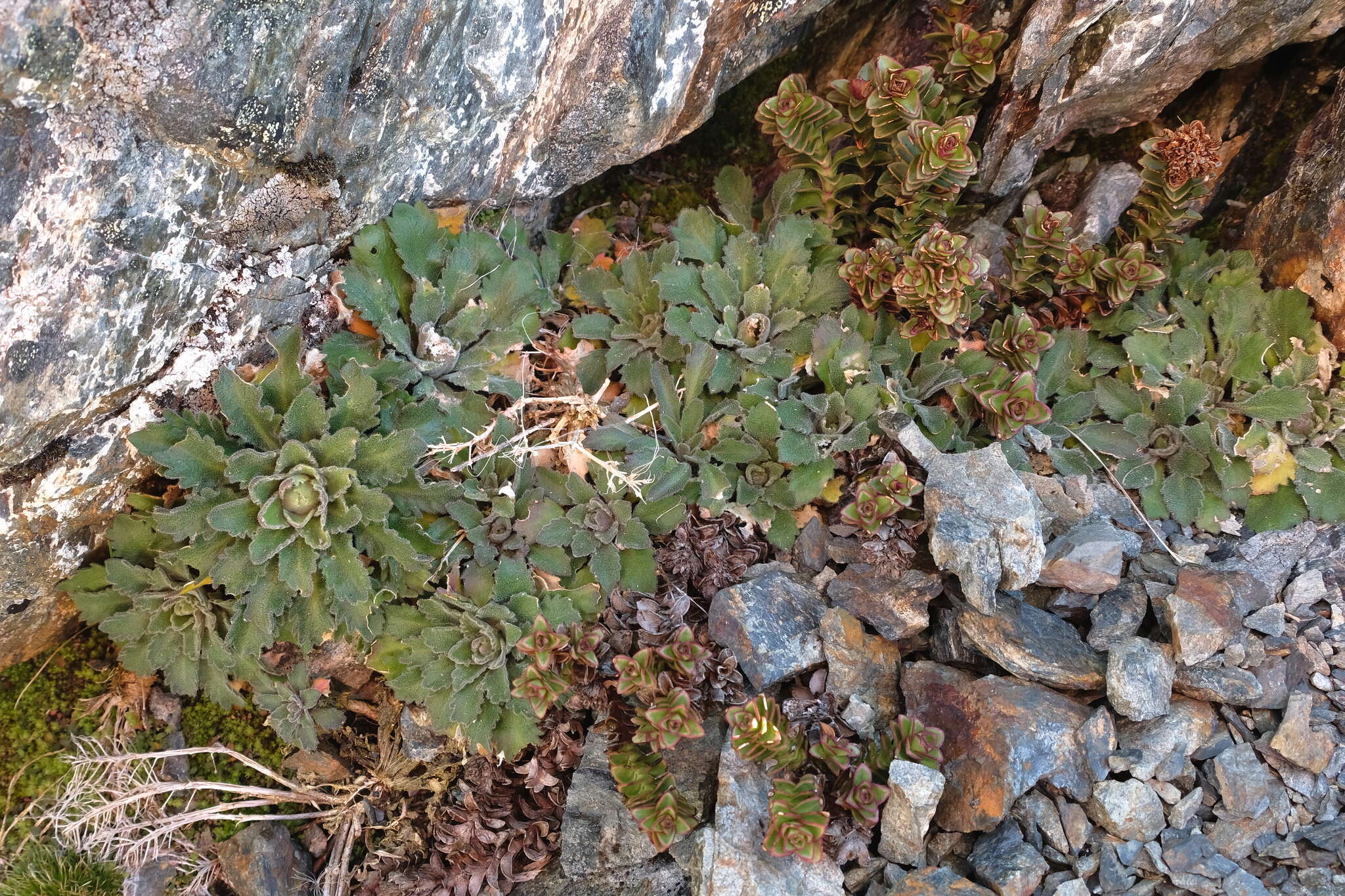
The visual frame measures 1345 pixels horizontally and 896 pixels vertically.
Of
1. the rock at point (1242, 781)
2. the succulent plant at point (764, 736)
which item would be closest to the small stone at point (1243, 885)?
the rock at point (1242, 781)

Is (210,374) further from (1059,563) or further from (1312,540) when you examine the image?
(1312,540)

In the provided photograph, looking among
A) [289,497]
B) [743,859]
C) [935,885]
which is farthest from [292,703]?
[935,885]

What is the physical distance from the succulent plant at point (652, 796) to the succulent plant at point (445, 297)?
1.59 m

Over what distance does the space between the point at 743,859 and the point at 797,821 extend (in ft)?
0.88

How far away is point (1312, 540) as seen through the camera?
3635mm

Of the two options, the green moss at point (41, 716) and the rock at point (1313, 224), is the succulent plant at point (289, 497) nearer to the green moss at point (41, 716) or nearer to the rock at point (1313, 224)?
the green moss at point (41, 716)

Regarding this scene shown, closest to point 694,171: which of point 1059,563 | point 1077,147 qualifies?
point 1077,147

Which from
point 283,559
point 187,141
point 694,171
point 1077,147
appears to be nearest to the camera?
point 187,141

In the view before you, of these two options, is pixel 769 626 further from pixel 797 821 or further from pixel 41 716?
pixel 41 716

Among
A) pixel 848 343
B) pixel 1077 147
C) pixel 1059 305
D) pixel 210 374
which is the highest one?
pixel 1077 147

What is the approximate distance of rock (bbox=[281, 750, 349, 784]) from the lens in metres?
3.83

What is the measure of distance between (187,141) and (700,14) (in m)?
1.91

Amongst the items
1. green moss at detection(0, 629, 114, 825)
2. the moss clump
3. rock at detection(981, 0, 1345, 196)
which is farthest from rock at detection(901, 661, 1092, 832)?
green moss at detection(0, 629, 114, 825)

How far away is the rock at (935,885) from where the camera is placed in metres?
2.93
